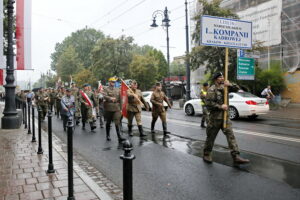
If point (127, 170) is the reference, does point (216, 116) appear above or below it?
above

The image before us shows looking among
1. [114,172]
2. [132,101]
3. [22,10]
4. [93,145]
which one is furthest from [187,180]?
[22,10]

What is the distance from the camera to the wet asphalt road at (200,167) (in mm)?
4277

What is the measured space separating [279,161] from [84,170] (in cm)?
375

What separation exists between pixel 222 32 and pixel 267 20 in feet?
54.8

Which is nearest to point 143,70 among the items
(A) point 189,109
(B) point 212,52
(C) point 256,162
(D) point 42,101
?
(B) point 212,52

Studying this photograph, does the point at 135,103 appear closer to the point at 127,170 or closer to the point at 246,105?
the point at 246,105

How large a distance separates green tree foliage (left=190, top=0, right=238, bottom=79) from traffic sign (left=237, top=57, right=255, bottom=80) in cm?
123

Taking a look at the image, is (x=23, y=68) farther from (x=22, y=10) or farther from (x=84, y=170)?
(x=84, y=170)

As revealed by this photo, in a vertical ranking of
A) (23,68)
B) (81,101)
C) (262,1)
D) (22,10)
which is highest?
(262,1)

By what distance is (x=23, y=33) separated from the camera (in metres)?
10.3

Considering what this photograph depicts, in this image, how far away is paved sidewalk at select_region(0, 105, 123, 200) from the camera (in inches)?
161

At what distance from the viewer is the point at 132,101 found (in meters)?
9.20

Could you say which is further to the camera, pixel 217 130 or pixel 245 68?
pixel 245 68

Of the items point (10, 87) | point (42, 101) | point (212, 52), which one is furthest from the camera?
point (212, 52)
